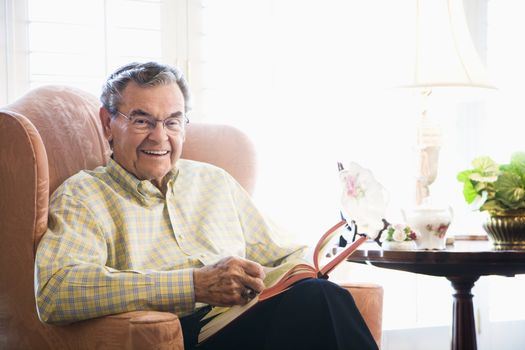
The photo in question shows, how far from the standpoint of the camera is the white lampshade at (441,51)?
2.03 metres

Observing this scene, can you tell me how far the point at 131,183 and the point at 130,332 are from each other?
1.59 feet

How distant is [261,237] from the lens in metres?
1.79

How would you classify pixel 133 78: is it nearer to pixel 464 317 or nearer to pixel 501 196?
pixel 501 196

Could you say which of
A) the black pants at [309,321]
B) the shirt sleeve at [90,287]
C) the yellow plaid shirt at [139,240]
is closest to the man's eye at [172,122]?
the yellow plaid shirt at [139,240]

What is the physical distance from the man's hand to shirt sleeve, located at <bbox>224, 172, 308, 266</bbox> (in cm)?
35

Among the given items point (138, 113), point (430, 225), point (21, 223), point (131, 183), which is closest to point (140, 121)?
point (138, 113)

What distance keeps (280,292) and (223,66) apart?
4.13ft

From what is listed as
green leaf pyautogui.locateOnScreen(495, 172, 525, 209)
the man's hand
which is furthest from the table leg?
the man's hand

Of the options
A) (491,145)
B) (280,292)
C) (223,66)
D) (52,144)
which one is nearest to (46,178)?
(52,144)

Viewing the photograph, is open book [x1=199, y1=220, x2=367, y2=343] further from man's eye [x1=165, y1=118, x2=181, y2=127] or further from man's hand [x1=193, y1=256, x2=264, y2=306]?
man's eye [x1=165, y1=118, x2=181, y2=127]

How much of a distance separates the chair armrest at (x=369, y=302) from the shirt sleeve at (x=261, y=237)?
166mm

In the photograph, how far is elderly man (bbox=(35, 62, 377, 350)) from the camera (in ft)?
4.39

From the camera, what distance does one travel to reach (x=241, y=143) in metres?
2.03

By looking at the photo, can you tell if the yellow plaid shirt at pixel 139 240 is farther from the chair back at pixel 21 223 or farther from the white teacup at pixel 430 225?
the white teacup at pixel 430 225
